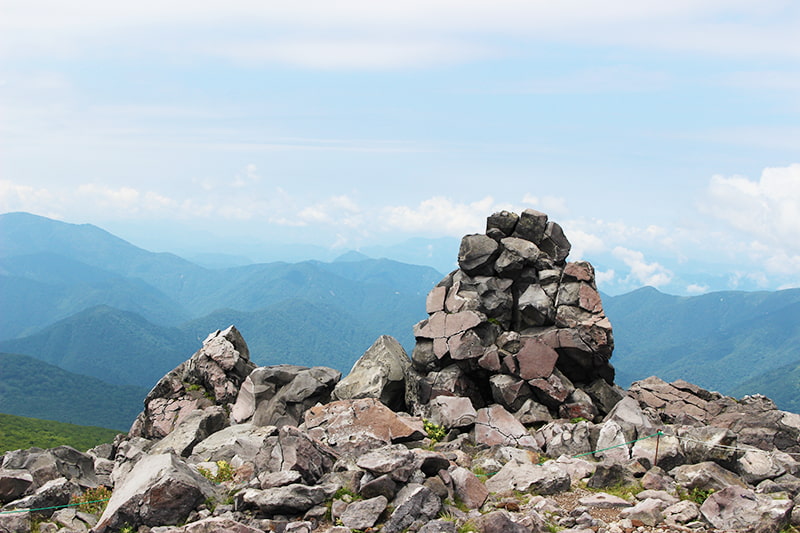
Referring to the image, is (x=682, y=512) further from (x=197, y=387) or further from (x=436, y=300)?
(x=197, y=387)

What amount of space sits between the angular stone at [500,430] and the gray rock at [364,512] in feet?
35.2

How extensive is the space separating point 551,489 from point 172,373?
27410 mm

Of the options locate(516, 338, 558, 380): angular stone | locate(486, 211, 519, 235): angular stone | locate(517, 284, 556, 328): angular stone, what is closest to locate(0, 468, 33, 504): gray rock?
locate(516, 338, 558, 380): angular stone

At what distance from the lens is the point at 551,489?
2031 centimetres

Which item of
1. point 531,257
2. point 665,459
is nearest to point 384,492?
point 665,459

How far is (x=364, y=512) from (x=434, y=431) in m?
11.8

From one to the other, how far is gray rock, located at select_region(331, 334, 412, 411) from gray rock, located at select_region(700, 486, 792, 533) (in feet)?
56.4

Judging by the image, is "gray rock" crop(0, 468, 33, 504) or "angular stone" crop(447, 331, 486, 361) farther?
"angular stone" crop(447, 331, 486, 361)

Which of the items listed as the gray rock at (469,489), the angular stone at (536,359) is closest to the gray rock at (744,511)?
the gray rock at (469,489)

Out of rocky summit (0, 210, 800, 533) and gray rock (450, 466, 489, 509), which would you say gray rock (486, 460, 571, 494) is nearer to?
rocky summit (0, 210, 800, 533)

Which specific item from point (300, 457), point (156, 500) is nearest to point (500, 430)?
point (300, 457)

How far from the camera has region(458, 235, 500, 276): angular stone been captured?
3706cm

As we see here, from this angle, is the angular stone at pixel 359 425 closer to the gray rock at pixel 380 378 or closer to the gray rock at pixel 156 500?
the gray rock at pixel 380 378

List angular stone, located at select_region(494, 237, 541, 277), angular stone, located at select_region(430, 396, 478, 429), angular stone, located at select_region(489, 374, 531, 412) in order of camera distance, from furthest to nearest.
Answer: angular stone, located at select_region(494, 237, 541, 277) < angular stone, located at select_region(489, 374, 531, 412) < angular stone, located at select_region(430, 396, 478, 429)
